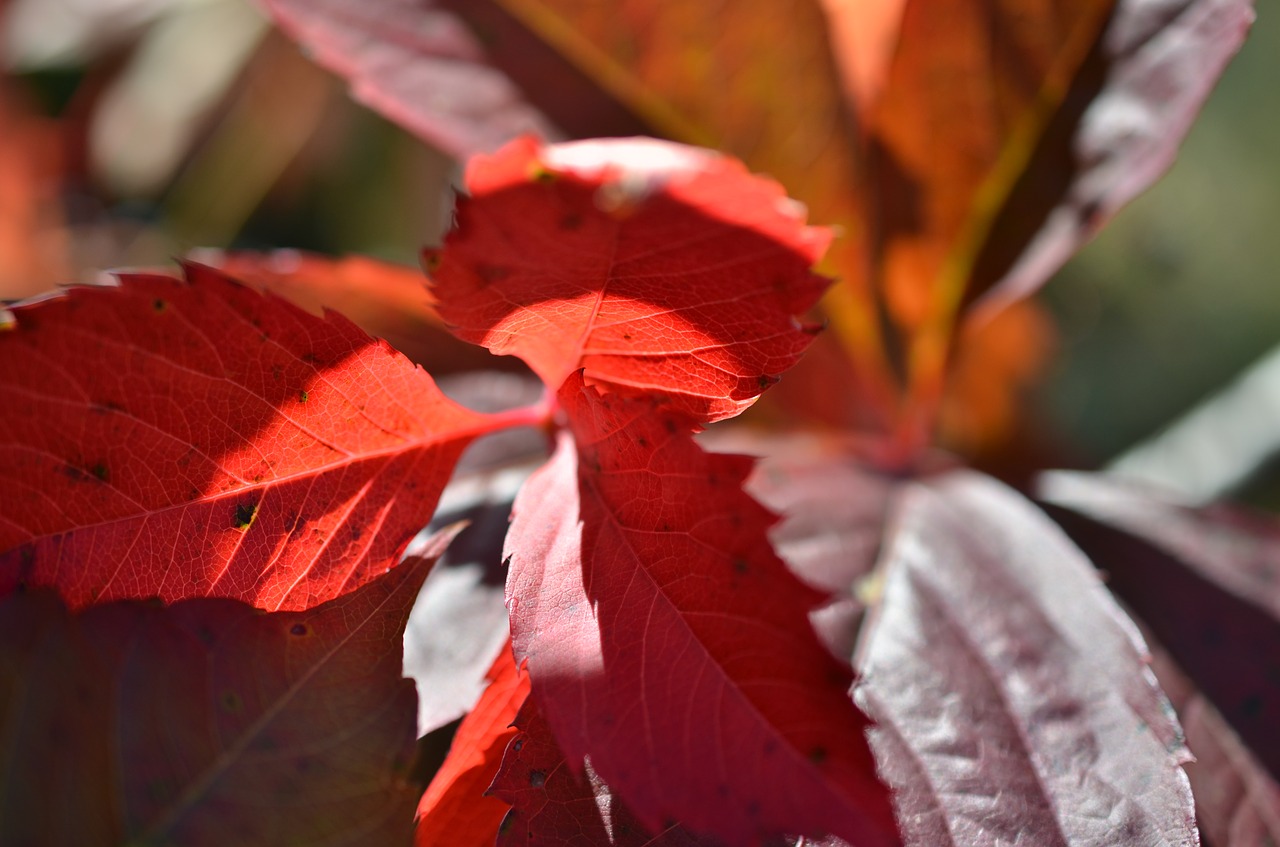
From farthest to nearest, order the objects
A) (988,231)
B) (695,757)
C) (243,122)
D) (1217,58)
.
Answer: (243,122) < (988,231) < (1217,58) < (695,757)

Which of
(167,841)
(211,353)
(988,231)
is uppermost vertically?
(988,231)

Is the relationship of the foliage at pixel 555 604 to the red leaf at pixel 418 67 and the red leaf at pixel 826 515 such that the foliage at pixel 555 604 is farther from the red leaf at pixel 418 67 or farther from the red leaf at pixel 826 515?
the red leaf at pixel 418 67

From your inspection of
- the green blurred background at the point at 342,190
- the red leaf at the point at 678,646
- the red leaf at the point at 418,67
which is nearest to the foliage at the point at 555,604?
the red leaf at the point at 678,646

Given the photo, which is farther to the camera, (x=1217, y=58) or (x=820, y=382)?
(x=820, y=382)

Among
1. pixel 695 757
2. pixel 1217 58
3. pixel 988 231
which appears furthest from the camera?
pixel 988 231

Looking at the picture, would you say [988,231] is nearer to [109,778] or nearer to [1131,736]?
[1131,736]

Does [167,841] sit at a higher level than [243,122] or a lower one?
lower

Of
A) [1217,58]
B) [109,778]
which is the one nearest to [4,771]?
[109,778]

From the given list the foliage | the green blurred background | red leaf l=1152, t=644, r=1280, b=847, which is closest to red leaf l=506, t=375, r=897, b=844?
the foliage
